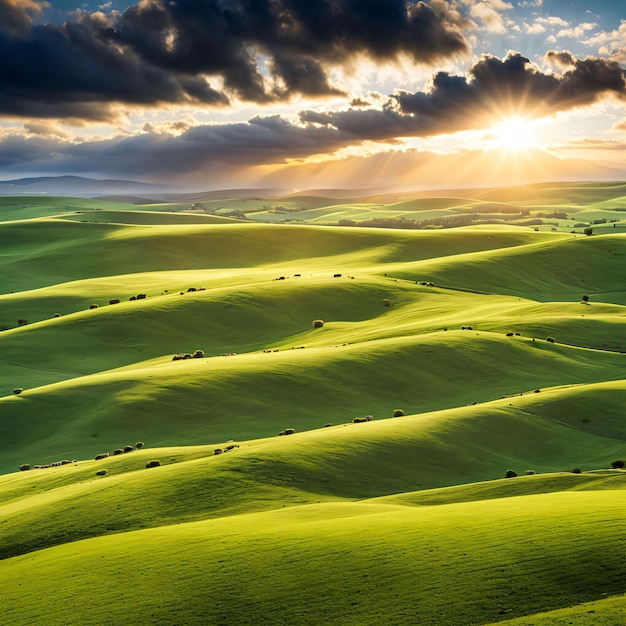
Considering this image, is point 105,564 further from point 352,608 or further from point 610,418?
point 610,418

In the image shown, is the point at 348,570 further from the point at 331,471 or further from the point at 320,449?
the point at 320,449

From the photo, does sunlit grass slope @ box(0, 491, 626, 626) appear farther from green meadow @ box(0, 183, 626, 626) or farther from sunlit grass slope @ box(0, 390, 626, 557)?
sunlit grass slope @ box(0, 390, 626, 557)

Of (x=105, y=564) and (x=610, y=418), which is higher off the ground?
(x=105, y=564)

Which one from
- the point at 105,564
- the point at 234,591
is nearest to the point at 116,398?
the point at 105,564

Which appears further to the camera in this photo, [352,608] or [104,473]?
[104,473]

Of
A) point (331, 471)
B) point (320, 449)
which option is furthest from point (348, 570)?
point (320, 449)

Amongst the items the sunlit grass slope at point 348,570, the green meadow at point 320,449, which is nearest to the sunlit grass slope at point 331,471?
the green meadow at point 320,449

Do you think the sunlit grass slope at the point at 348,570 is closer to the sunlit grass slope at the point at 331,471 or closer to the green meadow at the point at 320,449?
the green meadow at the point at 320,449

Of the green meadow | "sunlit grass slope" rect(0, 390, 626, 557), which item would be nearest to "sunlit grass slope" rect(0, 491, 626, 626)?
the green meadow
